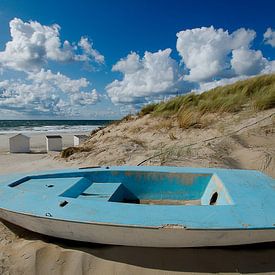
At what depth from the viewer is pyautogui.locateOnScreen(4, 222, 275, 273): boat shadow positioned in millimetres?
2150

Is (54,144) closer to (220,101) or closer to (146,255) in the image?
(220,101)

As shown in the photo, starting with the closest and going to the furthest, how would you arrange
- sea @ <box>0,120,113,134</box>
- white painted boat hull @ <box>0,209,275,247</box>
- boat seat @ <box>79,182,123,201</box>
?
1. white painted boat hull @ <box>0,209,275,247</box>
2. boat seat @ <box>79,182,123,201</box>
3. sea @ <box>0,120,113,134</box>

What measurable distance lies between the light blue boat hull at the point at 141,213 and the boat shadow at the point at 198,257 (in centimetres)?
22

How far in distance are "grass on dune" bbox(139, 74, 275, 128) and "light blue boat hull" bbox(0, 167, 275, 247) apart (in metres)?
4.33

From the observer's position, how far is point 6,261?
239cm

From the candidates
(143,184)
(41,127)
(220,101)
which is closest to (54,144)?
(220,101)

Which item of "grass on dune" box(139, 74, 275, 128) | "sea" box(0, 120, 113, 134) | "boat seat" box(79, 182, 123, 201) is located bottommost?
"sea" box(0, 120, 113, 134)

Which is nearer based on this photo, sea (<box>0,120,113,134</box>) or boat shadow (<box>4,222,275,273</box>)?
boat shadow (<box>4,222,275,273</box>)

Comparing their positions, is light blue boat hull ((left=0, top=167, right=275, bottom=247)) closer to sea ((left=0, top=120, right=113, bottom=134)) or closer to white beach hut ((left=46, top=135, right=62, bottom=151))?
white beach hut ((left=46, top=135, right=62, bottom=151))

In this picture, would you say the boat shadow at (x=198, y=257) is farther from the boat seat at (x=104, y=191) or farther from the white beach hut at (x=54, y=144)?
the white beach hut at (x=54, y=144)

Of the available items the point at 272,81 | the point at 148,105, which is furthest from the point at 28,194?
the point at 272,81

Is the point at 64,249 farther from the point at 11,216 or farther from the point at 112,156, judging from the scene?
→ the point at 112,156

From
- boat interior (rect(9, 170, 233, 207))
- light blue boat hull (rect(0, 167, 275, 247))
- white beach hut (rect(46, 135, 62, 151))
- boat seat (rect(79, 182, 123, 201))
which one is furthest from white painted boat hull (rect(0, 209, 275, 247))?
white beach hut (rect(46, 135, 62, 151))

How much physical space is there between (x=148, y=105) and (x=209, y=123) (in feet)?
10.4
